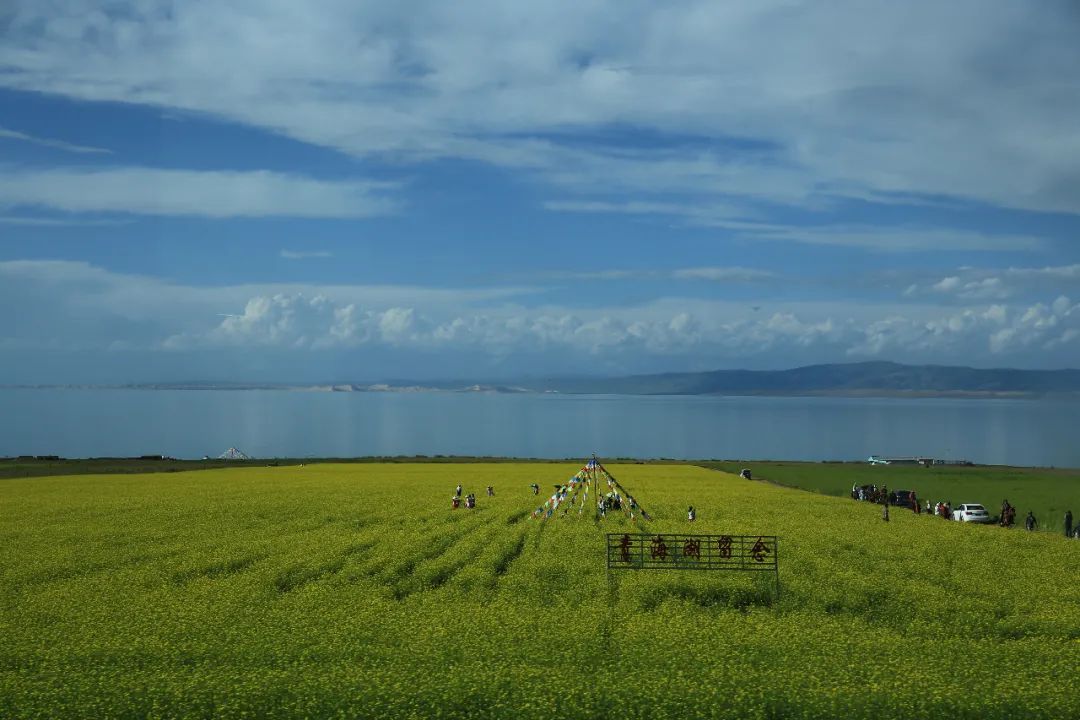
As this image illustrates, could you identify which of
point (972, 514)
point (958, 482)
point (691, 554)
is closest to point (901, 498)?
point (972, 514)

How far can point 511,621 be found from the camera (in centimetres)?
2553

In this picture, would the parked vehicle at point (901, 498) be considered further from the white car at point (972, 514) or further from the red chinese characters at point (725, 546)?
the red chinese characters at point (725, 546)

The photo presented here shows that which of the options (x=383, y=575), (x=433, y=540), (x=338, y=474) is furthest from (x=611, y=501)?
(x=338, y=474)

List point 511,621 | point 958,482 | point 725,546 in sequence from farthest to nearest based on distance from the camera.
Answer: point 958,482, point 725,546, point 511,621

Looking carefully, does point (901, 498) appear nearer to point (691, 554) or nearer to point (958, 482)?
point (958, 482)

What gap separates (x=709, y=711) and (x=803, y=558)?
691 inches

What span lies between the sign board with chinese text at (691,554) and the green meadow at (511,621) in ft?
2.49

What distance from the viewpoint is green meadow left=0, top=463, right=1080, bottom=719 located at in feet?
63.8

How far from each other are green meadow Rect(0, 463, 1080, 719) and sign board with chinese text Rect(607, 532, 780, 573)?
0.76m

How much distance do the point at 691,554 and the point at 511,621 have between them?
23.6 ft

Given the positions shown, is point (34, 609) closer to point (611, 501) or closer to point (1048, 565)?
point (611, 501)

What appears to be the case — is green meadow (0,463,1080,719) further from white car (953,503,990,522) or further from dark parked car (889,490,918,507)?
dark parked car (889,490,918,507)

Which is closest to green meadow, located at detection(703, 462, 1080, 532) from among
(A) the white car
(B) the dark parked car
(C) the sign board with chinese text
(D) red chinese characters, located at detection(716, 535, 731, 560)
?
(A) the white car

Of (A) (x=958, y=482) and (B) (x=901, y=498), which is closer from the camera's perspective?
(B) (x=901, y=498)
